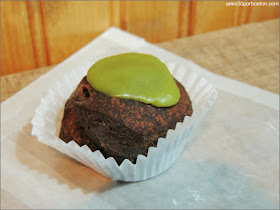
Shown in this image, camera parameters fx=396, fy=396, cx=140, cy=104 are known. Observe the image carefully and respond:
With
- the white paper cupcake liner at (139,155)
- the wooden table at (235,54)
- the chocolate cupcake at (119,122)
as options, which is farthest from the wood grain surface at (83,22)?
the chocolate cupcake at (119,122)

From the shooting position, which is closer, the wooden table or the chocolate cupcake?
the chocolate cupcake

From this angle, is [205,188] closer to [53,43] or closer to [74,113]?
[74,113]

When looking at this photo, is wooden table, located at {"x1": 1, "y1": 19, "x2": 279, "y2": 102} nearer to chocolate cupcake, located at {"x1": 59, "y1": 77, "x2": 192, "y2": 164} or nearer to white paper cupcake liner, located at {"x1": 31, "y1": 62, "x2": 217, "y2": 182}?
white paper cupcake liner, located at {"x1": 31, "y1": 62, "x2": 217, "y2": 182}

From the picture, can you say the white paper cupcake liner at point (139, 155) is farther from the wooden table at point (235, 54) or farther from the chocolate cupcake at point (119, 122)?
the wooden table at point (235, 54)

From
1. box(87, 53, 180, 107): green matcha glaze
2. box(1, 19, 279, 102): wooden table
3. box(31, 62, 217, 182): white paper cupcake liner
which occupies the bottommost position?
box(1, 19, 279, 102): wooden table

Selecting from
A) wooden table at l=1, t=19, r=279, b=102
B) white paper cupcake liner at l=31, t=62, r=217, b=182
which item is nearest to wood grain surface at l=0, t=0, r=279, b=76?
wooden table at l=1, t=19, r=279, b=102
